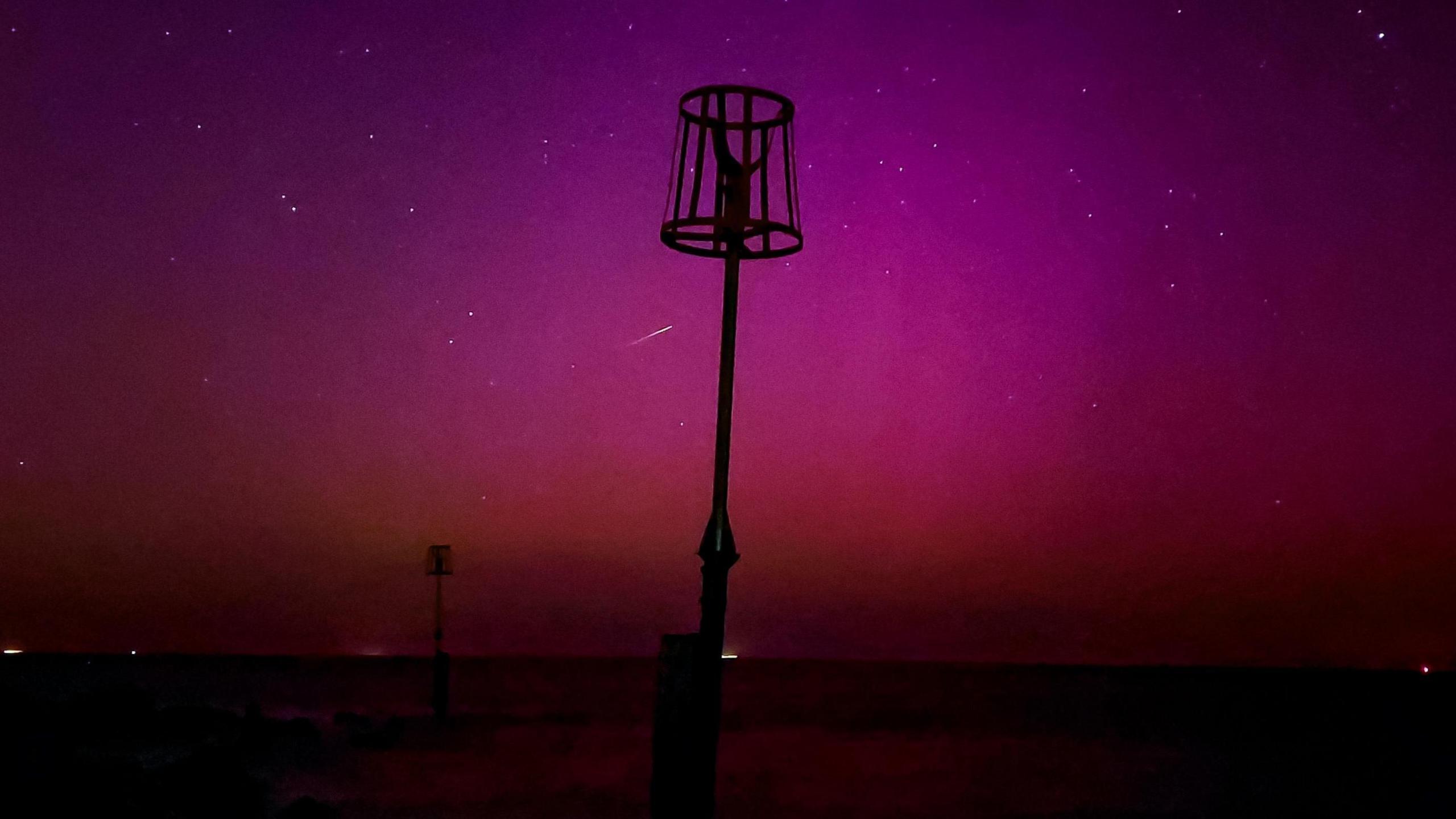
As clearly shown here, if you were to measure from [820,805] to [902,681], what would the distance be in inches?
2166

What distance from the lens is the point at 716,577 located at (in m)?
5.91

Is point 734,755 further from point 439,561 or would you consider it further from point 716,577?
point 716,577

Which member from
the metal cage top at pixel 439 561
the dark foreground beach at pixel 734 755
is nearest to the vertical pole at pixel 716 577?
the dark foreground beach at pixel 734 755

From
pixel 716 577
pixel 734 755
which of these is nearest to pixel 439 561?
pixel 734 755

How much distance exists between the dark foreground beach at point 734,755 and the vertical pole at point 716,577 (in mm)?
4193

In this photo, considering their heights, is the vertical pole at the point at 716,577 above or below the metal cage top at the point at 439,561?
above

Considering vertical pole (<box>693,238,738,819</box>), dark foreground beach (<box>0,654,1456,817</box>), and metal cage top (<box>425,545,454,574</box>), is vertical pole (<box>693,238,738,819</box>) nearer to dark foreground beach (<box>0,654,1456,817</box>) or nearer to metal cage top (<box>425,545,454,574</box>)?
dark foreground beach (<box>0,654,1456,817</box>)

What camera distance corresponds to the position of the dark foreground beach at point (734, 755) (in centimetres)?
1238

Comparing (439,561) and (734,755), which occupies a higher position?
(439,561)

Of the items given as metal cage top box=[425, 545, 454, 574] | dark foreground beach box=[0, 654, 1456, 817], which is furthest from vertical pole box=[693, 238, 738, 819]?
metal cage top box=[425, 545, 454, 574]

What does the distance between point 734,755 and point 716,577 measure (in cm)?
1980

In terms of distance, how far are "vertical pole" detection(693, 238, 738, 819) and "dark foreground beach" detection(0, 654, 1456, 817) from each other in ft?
13.8

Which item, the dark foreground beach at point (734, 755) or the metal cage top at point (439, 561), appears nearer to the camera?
the dark foreground beach at point (734, 755)

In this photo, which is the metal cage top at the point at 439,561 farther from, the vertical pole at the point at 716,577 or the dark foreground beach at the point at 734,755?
the vertical pole at the point at 716,577
